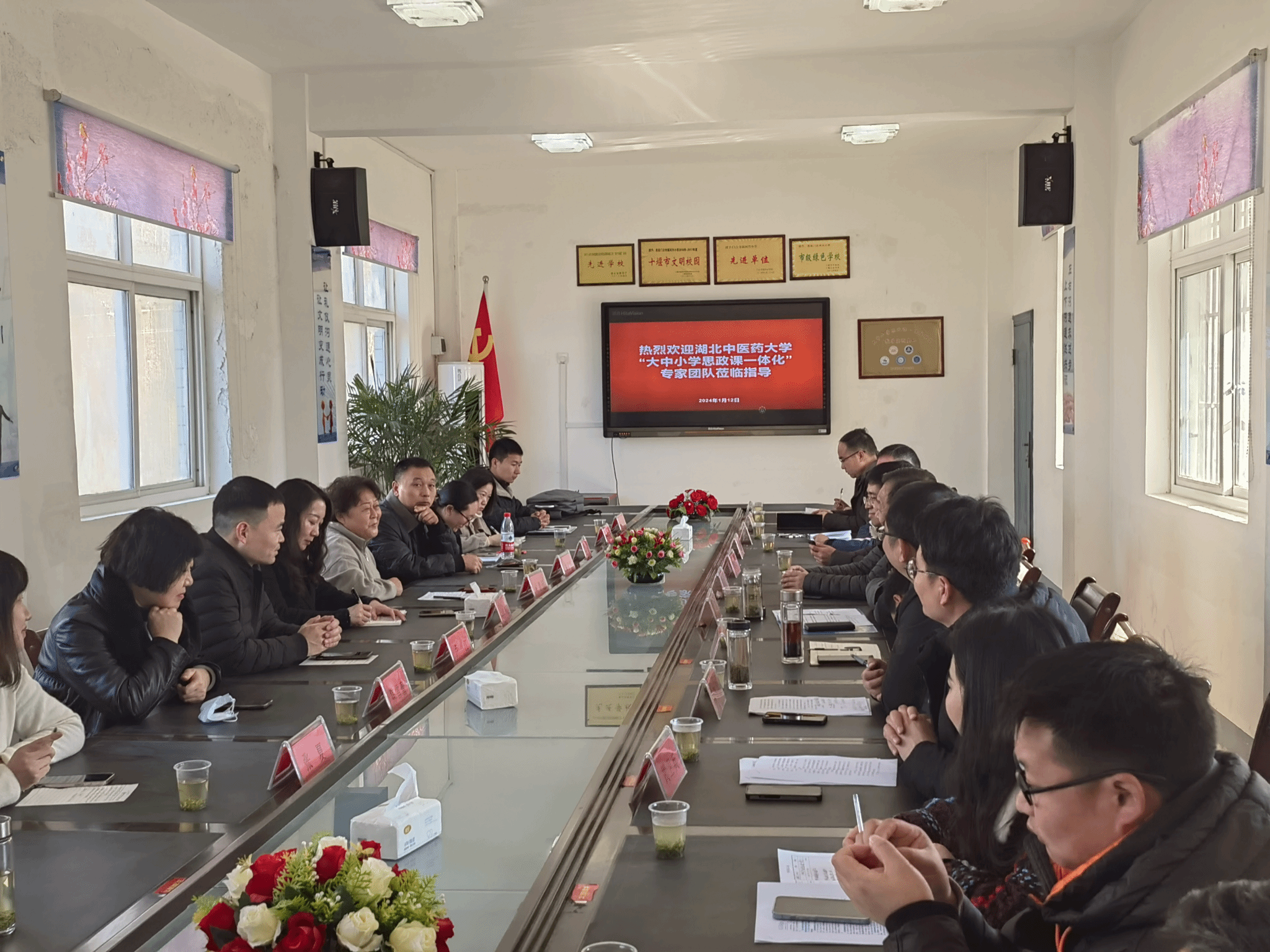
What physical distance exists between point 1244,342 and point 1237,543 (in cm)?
96

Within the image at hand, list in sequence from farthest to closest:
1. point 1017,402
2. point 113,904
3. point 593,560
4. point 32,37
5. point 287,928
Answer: point 1017,402 < point 593,560 < point 32,37 < point 113,904 < point 287,928

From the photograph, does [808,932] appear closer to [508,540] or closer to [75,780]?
[75,780]

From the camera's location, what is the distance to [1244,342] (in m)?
5.16

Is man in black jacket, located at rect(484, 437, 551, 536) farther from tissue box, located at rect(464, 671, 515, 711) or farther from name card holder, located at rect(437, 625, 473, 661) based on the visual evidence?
tissue box, located at rect(464, 671, 515, 711)

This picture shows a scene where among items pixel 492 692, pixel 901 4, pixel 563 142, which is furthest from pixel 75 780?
pixel 563 142

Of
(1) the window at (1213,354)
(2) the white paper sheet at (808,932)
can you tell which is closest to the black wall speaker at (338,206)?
(1) the window at (1213,354)

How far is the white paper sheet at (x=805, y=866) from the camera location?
1809 mm

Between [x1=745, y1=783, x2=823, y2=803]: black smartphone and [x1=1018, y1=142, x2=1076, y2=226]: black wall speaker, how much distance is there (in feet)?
15.9

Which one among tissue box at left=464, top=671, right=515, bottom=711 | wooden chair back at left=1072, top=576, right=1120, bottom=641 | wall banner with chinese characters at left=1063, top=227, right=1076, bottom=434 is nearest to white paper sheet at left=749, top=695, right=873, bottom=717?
tissue box at left=464, top=671, right=515, bottom=711

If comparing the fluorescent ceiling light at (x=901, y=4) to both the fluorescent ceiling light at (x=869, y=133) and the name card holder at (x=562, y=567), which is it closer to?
the fluorescent ceiling light at (x=869, y=133)

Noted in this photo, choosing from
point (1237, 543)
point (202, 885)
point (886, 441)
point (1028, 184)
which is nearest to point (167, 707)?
point (202, 885)

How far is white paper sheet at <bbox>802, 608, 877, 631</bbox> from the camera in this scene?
12.5 ft

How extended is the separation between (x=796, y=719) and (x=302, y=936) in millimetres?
1640

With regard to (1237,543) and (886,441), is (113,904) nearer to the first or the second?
(1237,543)
